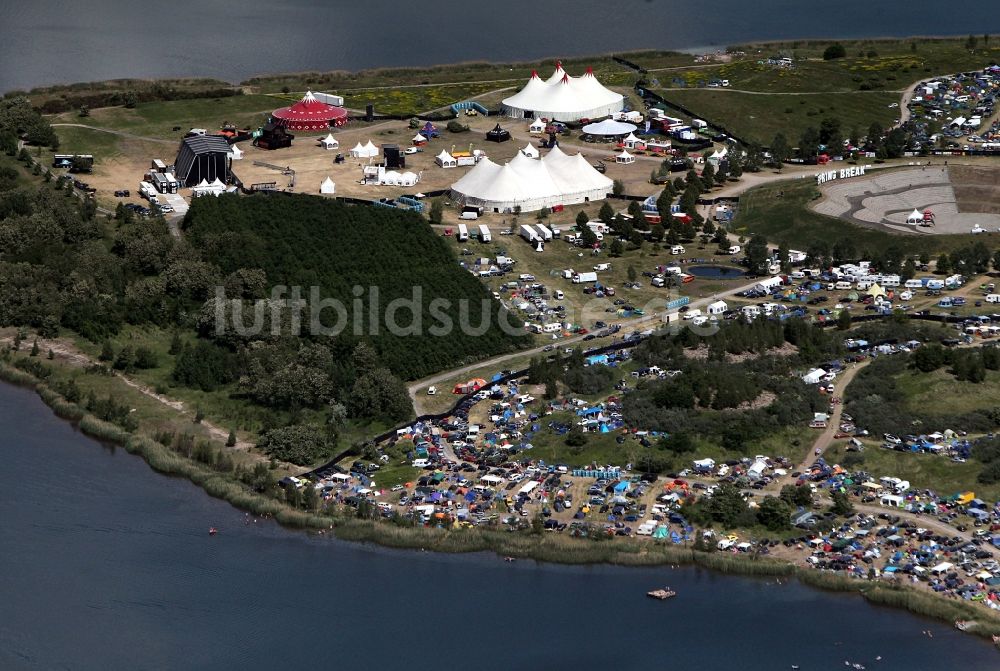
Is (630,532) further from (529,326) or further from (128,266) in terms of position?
(128,266)

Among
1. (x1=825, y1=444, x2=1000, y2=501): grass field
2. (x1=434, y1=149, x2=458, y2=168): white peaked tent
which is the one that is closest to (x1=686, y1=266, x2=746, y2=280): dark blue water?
(x1=434, y1=149, x2=458, y2=168): white peaked tent

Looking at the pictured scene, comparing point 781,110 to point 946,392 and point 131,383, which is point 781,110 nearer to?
point 946,392

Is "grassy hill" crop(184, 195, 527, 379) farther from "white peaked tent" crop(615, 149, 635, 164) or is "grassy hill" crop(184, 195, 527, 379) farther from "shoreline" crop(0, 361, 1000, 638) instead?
"white peaked tent" crop(615, 149, 635, 164)

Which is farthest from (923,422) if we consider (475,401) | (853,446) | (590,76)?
(590,76)

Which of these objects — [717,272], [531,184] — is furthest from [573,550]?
[531,184]

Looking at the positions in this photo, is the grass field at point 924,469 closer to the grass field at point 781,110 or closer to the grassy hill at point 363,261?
the grassy hill at point 363,261

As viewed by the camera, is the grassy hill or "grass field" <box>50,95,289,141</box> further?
"grass field" <box>50,95,289,141</box>

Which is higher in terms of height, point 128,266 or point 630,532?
point 128,266
